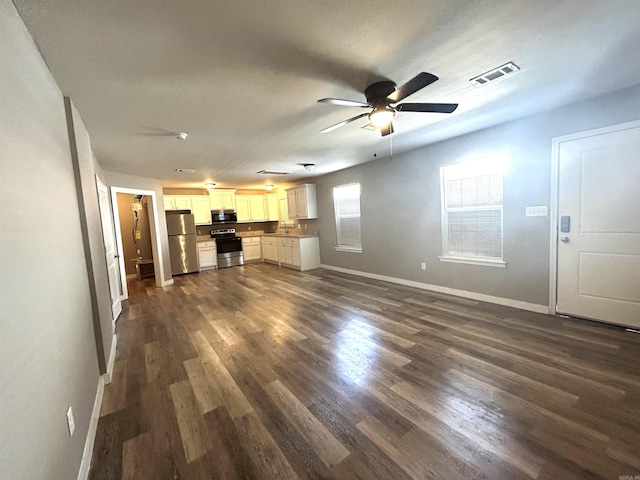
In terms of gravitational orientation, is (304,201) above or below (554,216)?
above

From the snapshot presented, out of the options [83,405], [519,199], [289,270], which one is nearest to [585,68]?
[519,199]

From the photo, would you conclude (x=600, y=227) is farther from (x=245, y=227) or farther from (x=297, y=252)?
(x=245, y=227)

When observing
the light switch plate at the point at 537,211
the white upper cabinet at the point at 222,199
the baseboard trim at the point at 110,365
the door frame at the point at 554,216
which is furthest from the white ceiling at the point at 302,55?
the white upper cabinet at the point at 222,199

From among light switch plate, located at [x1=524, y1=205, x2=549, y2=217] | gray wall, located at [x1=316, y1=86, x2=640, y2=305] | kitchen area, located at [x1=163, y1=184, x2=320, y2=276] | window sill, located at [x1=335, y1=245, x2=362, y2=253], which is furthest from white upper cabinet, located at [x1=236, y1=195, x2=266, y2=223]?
light switch plate, located at [x1=524, y1=205, x2=549, y2=217]

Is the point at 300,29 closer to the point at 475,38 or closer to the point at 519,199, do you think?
the point at 475,38

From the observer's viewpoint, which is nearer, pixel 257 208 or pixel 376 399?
pixel 376 399

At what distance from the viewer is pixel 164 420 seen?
5.95 feet

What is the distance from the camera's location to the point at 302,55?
1768 mm

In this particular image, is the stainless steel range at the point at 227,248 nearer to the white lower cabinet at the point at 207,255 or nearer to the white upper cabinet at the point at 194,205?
the white lower cabinet at the point at 207,255

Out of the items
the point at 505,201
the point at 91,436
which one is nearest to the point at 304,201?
the point at 505,201

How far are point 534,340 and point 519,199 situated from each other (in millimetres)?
1770

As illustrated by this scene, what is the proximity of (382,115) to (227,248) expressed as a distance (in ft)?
21.2

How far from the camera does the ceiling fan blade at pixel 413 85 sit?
5.84 ft

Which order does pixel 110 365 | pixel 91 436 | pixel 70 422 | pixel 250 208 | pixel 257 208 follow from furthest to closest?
pixel 257 208
pixel 250 208
pixel 110 365
pixel 91 436
pixel 70 422
